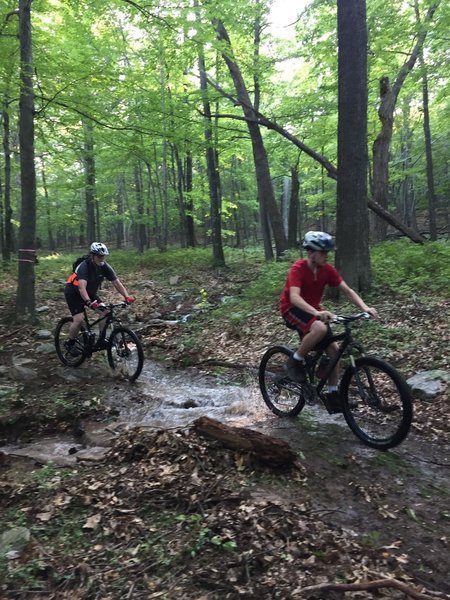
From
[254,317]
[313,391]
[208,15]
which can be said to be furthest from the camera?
[208,15]

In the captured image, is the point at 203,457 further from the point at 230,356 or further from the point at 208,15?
the point at 208,15

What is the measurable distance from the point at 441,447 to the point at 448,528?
1.50 metres

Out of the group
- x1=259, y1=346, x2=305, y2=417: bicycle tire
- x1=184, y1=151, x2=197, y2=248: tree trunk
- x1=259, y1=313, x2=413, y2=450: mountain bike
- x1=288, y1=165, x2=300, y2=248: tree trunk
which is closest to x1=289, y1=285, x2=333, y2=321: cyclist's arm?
x1=259, y1=313, x2=413, y2=450: mountain bike

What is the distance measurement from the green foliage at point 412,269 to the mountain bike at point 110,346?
5.46 metres

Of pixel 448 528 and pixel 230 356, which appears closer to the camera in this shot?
pixel 448 528

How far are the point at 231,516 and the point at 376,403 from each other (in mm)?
2149

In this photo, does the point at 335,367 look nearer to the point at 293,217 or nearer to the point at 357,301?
the point at 357,301

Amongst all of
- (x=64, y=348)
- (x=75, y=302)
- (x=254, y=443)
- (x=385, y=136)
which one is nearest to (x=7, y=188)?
(x=64, y=348)

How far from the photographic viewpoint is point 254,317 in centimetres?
984

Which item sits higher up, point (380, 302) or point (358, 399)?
point (380, 302)

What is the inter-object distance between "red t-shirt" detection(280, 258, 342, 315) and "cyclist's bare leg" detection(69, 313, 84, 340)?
4.38 m

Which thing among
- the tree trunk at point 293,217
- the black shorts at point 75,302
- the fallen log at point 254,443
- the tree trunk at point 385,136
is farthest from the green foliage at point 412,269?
the tree trunk at point 293,217

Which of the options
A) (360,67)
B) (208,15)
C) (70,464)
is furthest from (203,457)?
(208,15)

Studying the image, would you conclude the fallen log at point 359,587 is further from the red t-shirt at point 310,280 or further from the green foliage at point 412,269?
the green foliage at point 412,269
